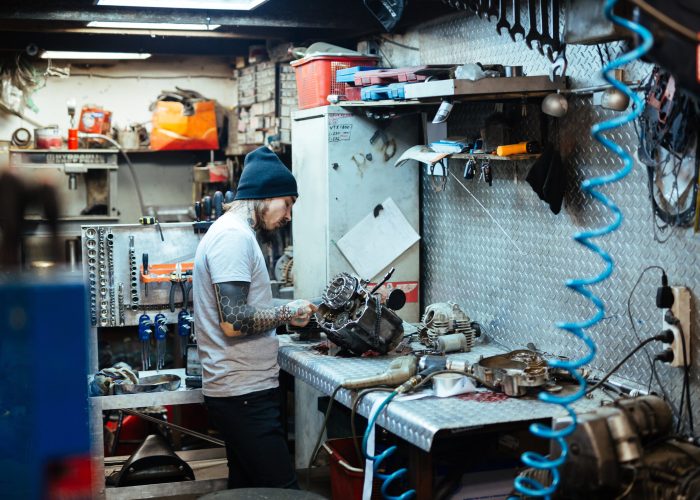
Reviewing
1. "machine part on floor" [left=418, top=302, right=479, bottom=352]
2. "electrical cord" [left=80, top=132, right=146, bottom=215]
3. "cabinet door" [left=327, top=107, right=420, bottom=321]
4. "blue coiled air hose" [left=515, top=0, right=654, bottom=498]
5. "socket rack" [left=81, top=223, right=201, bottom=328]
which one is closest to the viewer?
"blue coiled air hose" [left=515, top=0, right=654, bottom=498]

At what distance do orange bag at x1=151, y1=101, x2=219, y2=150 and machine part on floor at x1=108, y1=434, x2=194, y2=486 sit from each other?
12.8 ft

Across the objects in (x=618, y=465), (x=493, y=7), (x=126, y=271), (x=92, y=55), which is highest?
(x=92, y=55)

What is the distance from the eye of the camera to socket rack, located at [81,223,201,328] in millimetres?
4793

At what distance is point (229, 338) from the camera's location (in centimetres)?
398

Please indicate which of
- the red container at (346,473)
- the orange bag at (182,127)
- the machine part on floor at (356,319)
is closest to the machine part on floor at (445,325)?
the machine part on floor at (356,319)

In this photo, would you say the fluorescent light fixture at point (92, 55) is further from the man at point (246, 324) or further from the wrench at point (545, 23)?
the wrench at point (545, 23)

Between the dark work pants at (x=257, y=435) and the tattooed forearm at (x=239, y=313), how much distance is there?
0.28 meters

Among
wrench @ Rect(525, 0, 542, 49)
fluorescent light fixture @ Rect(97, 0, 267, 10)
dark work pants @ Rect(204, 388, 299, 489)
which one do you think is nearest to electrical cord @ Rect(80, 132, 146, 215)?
fluorescent light fixture @ Rect(97, 0, 267, 10)

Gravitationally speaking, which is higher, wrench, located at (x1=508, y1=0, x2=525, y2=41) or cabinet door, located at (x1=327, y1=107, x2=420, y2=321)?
wrench, located at (x1=508, y1=0, x2=525, y2=41)

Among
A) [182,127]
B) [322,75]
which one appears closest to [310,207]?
[322,75]

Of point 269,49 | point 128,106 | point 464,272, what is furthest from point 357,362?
point 128,106

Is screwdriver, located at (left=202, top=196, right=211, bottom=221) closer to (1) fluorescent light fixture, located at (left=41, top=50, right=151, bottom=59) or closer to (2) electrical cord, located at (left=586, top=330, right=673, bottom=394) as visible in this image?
(2) electrical cord, located at (left=586, top=330, right=673, bottom=394)

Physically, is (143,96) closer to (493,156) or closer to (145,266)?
(145,266)

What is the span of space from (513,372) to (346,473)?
873 mm
